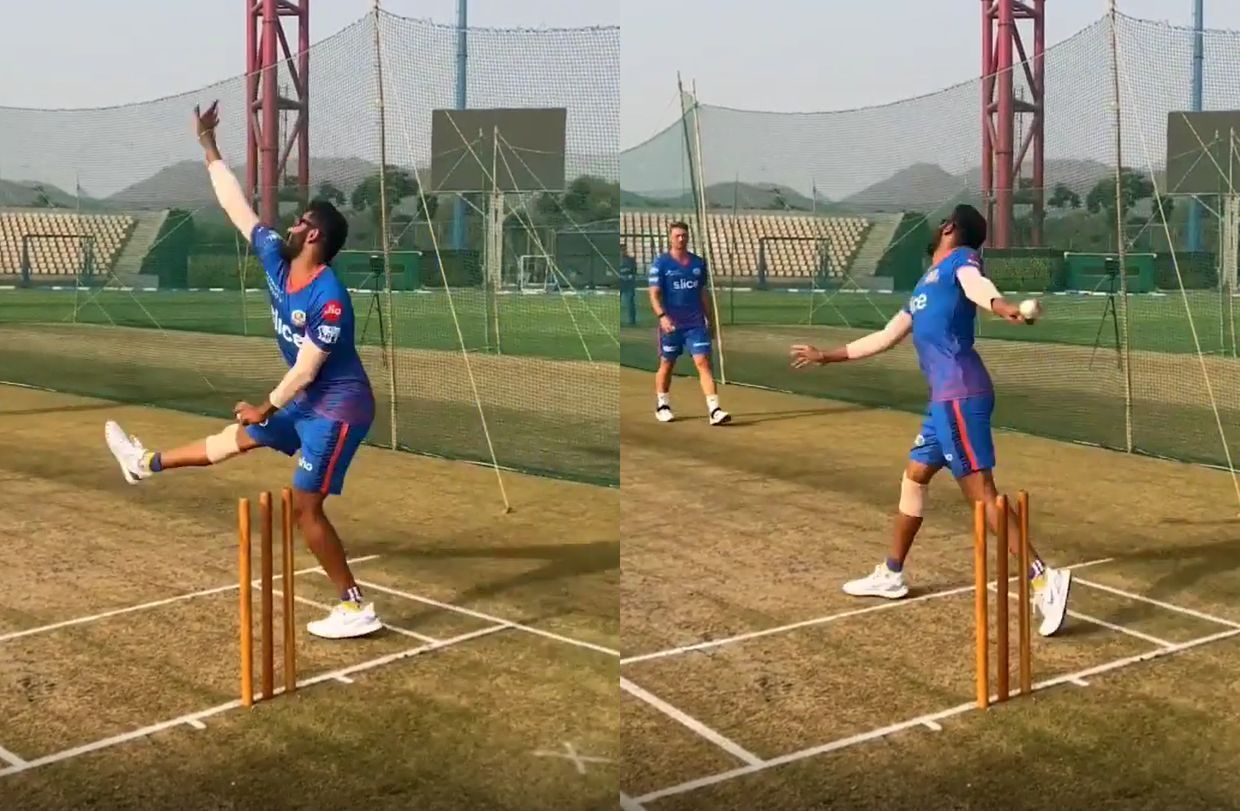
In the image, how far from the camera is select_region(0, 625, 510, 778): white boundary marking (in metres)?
4.24

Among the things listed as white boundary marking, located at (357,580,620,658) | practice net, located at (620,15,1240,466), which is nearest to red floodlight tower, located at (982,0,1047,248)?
practice net, located at (620,15,1240,466)

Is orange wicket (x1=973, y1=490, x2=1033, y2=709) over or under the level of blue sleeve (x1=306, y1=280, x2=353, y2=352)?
under

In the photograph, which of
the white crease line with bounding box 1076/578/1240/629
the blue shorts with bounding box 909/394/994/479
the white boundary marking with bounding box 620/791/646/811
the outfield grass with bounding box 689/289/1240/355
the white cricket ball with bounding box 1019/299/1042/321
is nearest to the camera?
the white boundary marking with bounding box 620/791/646/811

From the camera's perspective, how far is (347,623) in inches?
217

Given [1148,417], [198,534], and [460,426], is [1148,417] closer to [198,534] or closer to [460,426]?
[460,426]

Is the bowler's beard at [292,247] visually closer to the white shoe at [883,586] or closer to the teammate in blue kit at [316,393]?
the teammate in blue kit at [316,393]

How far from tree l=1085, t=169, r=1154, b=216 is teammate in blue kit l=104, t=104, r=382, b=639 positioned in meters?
8.47

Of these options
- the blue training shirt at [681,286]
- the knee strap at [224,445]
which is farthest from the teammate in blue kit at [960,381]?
the blue training shirt at [681,286]

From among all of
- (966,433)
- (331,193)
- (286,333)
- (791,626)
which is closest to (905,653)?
(791,626)

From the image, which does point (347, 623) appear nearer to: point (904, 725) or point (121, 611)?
point (121, 611)

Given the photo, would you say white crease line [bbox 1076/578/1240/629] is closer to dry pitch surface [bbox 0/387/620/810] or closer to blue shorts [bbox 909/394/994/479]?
blue shorts [bbox 909/394/994/479]

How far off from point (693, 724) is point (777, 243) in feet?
51.8

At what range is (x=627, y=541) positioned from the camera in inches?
294

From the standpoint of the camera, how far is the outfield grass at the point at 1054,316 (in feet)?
58.2
